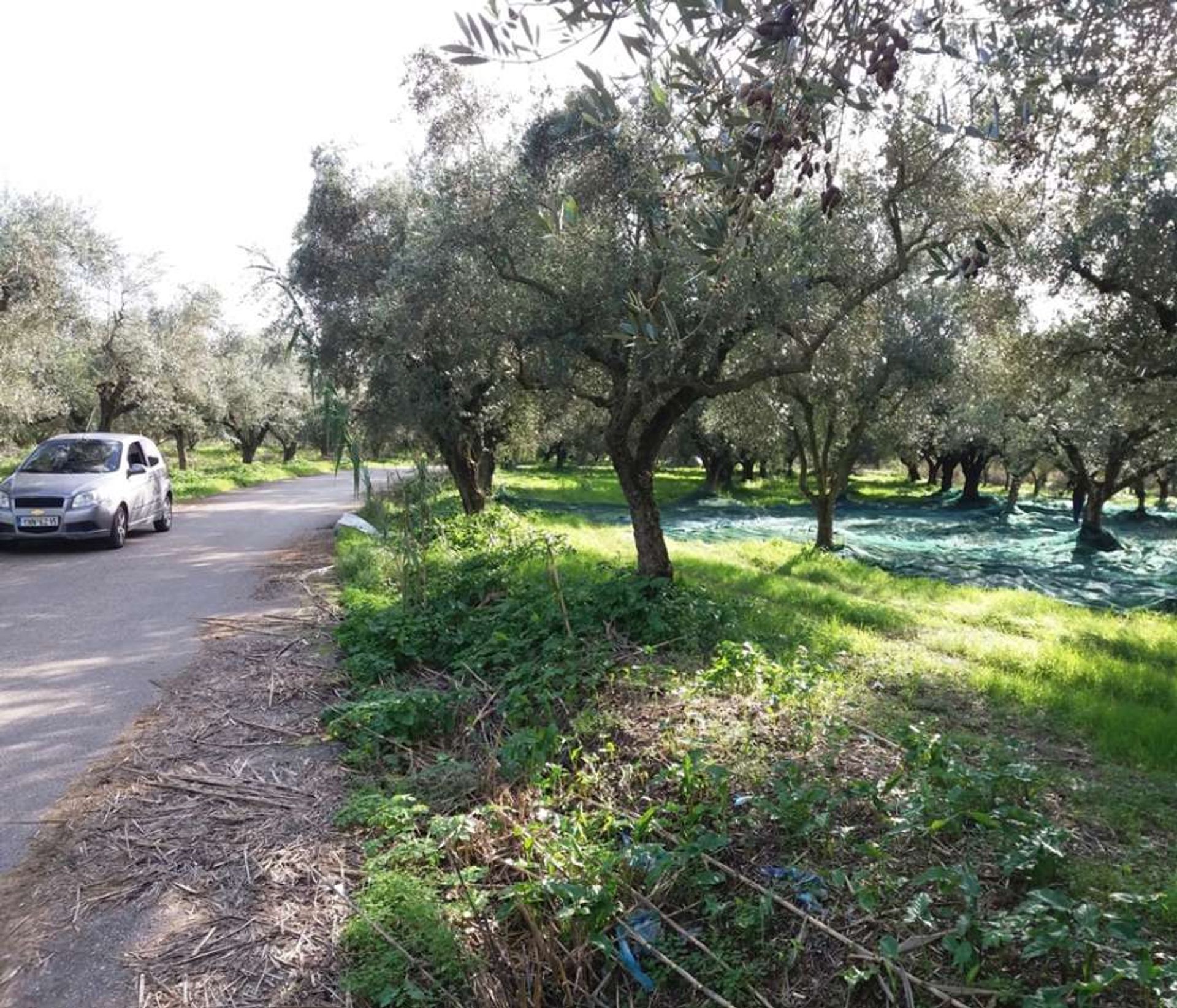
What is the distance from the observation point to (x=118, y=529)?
1308 centimetres

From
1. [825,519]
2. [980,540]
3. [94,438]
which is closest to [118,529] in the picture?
[94,438]

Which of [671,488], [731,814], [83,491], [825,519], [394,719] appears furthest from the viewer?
[671,488]

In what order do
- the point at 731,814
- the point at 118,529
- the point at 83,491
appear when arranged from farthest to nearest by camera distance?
the point at 118,529 < the point at 83,491 < the point at 731,814

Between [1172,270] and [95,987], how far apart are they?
42.2 ft

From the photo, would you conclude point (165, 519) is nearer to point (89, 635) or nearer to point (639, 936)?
point (89, 635)

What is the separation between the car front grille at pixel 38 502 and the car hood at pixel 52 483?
48 millimetres

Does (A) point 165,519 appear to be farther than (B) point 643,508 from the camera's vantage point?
Yes

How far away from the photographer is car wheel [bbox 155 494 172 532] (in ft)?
51.3

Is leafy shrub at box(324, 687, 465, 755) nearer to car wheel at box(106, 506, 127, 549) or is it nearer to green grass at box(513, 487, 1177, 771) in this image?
green grass at box(513, 487, 1177, 771)

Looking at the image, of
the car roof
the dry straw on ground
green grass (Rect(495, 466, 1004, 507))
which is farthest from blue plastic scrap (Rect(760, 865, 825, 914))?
green grass (Rect(495, 466, 1004, 507))

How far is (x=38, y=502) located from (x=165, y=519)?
11.8ft

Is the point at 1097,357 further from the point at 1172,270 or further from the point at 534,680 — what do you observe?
the point at 534,680

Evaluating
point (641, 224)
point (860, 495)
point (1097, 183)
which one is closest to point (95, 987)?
point (641, 224)

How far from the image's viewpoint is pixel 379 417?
50.7 feet
